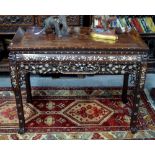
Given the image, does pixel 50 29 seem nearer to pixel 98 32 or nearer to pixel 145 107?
pixel 98 32

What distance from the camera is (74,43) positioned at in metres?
1.94

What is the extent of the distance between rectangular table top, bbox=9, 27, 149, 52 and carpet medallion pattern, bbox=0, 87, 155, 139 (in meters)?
Answer: 0.71

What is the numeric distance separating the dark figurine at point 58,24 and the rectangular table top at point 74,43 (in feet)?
0.15

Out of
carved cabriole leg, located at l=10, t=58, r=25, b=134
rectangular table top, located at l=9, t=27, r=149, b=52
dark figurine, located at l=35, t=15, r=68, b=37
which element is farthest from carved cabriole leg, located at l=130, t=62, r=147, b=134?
carved cabriole leg, located at l=10, t=58, r=25, b=134

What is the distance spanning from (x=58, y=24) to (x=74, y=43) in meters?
0.23

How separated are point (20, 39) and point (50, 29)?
269 millimetres

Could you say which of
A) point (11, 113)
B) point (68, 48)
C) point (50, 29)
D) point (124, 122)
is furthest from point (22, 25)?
point (124, 122)

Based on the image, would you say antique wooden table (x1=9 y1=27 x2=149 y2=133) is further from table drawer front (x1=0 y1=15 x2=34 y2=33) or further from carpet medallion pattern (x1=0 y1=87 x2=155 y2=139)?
table drawer front (x1=0 y1=15 x2=34 y2=33)

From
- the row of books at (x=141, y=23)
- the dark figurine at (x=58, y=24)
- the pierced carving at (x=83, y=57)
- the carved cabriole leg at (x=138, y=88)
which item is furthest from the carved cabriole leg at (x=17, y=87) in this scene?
the row of books at (x=141, y=23)

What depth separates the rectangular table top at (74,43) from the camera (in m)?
1.87

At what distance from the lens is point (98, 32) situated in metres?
2.06

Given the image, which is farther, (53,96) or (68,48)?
(53,96)

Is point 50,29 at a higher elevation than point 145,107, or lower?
higher

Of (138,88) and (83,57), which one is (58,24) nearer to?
(83,57)
